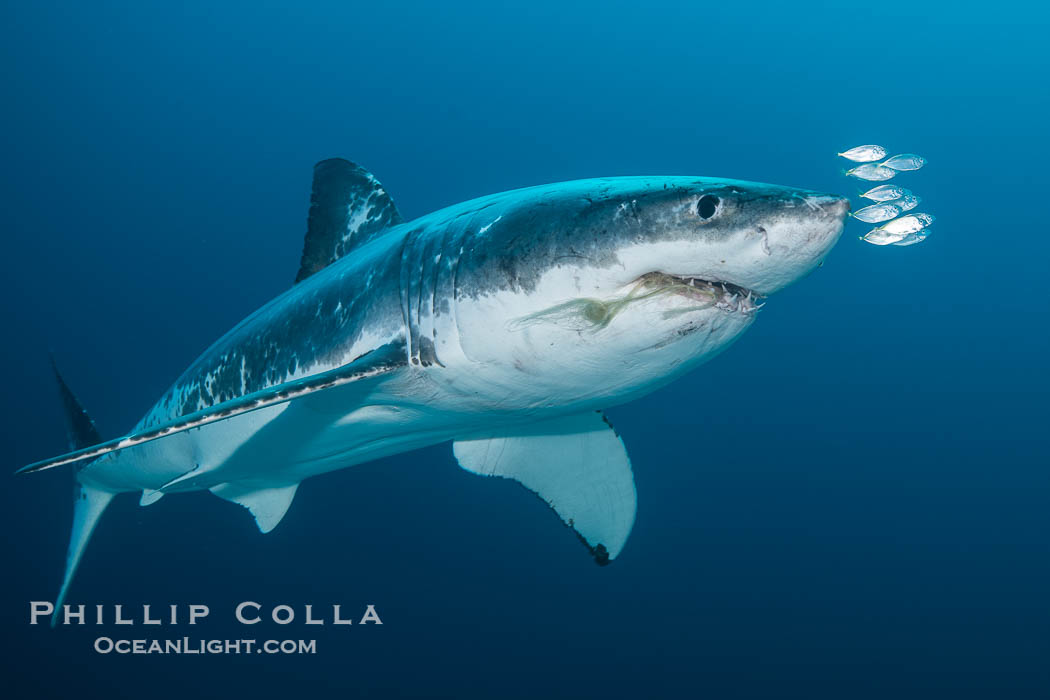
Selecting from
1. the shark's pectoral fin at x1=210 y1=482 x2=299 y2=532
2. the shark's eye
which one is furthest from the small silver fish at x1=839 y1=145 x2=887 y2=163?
the shark's pectoral fin at x1=210 y1=482 x2=299 y2=532

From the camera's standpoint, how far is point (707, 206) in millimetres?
1786

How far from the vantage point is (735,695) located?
58.5ft

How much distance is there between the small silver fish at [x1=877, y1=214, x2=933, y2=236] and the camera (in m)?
8.33

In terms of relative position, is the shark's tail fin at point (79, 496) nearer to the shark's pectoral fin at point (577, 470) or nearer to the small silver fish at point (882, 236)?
the shark's pectoral fin at point (577, 470)

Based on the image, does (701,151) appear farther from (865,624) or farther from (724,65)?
(865,624)

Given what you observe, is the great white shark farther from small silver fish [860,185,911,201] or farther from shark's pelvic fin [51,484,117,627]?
small silver fish [860,185,911,201]

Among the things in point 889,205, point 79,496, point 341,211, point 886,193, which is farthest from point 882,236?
point 79,496

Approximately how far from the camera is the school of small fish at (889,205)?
839cm

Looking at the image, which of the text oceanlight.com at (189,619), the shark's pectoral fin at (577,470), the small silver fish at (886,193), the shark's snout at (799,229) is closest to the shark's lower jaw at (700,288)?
the shark's snout at (799,229)

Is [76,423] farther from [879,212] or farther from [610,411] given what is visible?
[610,411]

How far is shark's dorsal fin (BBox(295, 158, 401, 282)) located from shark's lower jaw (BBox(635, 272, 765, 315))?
2.75 m

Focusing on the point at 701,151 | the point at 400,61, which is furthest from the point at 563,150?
the point at 400,61

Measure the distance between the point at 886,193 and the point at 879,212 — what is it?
344 millimetres

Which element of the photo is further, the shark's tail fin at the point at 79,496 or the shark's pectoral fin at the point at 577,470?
the shark's tail fin at the point at 79,496
